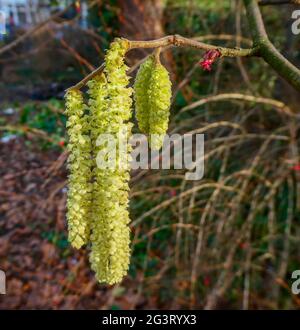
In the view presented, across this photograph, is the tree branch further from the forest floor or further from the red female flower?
the forest floor

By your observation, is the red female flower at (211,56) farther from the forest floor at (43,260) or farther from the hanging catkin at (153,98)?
the forest floor at (43,260)

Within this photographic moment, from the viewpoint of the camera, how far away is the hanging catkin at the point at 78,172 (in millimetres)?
669

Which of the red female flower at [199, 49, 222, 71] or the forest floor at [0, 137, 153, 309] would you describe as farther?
the forest floor at [0, 137, 153, 309]

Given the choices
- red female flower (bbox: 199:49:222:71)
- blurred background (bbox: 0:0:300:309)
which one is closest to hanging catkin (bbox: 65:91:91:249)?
red female flower (bbox: 199:49:222:71)

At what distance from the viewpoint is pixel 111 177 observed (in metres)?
0.68

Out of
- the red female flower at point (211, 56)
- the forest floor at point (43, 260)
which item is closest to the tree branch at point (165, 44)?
the red female flower at point (211, 56)

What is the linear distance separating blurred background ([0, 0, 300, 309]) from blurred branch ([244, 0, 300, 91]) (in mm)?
1331

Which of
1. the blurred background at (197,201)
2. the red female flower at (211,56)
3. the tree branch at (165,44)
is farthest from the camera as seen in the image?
the blurred background at (197,201)

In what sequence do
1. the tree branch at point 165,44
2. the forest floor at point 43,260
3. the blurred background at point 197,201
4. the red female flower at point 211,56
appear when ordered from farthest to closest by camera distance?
1. the forest floor at point 43,260
2. the blurred background at point 197,201
3. the red female flower at point 211,56
4. the tree branch at point 165,44

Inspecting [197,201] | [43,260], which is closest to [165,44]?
[197,201]

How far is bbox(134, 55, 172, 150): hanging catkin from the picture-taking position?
689 millimetres

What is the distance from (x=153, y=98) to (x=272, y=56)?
0.19m

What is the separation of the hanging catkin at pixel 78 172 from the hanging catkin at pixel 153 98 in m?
0.08
